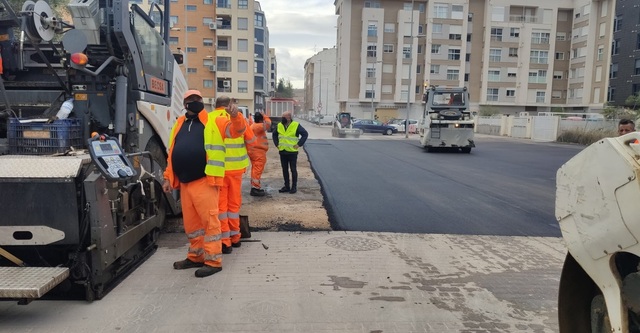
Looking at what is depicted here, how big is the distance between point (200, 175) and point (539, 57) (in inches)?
2856

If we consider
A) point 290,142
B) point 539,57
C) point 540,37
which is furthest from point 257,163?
point 540,37

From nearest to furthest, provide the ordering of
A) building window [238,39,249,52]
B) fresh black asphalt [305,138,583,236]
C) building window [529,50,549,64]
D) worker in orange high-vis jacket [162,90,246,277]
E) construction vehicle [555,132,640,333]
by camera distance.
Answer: construction vehicle [555,132,640,333] → worker in orange high-vis jacket [162,90,246,277] → fresh black asphalt [305,138,583,236] → building window [238,39,249,52] → building window [529,50,549,64]

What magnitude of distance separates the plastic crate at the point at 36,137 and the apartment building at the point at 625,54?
2415 inches

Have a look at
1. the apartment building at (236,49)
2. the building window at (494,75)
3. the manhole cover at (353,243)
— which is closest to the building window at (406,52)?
the building window at (494,75)

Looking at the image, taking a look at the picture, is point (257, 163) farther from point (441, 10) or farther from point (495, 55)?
point (495, 55)

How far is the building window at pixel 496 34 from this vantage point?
2655 inches

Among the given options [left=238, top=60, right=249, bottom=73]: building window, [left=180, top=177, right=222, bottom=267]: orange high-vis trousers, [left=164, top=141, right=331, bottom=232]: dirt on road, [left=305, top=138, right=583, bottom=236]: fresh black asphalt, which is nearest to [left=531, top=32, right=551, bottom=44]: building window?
[left=238, top=60, right=249, bottom=73]: building window

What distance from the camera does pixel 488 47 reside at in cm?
6738

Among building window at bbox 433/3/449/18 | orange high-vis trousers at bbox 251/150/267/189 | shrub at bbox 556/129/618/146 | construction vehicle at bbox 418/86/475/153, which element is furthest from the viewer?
building window at bbox 433/3/449/18

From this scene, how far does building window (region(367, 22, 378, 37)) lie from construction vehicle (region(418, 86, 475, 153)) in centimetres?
4498

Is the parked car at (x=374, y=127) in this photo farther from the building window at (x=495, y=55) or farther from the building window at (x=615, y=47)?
the building window at (x=615, y=47)

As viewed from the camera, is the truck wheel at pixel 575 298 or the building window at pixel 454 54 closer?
the truck wheel at pixel 575 298

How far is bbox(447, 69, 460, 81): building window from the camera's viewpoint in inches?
2633

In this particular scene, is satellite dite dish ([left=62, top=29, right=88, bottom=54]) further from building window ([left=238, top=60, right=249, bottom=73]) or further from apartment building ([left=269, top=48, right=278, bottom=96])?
apartment building ([left=269, top=48, right=278, bottom=96])
